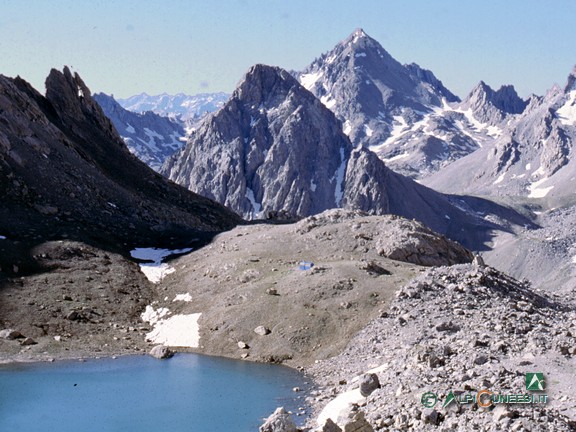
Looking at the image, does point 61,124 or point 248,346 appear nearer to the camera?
point 248,346

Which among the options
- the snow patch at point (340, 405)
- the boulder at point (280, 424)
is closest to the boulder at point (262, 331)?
the snow patch at point (340, 405)

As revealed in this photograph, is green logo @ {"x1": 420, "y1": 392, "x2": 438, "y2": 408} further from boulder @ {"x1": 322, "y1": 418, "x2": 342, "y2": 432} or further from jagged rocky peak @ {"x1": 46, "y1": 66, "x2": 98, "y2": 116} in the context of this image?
jagged rocky peak @ {"x1": 46, "y1": 66, "x2": 98, "y2": 116}

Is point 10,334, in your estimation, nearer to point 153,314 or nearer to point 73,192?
point 153,314

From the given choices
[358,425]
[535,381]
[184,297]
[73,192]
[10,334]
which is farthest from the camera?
[73,192]

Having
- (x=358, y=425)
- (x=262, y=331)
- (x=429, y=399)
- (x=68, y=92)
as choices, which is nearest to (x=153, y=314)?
(x=262, y=331)

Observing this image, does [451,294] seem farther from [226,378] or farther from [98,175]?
[98,175]

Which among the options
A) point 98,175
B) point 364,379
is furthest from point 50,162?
point 364,379

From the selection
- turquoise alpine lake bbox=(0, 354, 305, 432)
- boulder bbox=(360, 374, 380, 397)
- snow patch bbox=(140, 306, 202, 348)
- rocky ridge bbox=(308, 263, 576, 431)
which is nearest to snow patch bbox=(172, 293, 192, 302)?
snow patch bbox=(140, 306, 202, 348)
